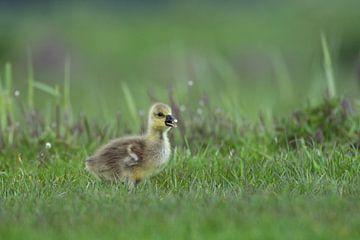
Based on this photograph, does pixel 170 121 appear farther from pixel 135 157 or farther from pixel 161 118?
pixel 135 157

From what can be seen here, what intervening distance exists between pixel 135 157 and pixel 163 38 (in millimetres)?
19472

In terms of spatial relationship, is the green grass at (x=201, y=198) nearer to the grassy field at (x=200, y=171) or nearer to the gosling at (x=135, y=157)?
the grassy field at (x=200, y=171)

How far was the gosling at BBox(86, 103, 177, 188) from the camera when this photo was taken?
25.5 ft

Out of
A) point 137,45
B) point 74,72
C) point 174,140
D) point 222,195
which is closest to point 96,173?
point 222,195

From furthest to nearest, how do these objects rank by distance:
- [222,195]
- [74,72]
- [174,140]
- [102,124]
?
[74,72]
[102,124]
[174,140]
[222,195]

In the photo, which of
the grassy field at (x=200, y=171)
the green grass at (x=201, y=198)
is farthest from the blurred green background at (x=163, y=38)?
the green grass at (x=201, y=198)

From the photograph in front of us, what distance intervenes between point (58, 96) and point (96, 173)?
1993mm

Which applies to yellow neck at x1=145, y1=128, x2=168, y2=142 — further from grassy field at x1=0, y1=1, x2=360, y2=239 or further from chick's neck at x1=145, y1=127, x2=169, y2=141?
grassy field at x1=0, y1=1, x2=360, y2=239

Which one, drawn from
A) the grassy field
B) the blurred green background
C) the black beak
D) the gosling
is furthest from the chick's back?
the blurred green background

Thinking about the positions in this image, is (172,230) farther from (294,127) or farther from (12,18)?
(12,18)

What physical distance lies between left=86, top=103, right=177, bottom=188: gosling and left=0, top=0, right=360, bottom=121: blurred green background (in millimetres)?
14212

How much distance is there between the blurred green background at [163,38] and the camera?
24.5m

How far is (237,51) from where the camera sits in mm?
26188

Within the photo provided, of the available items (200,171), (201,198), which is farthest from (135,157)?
(201,198)
